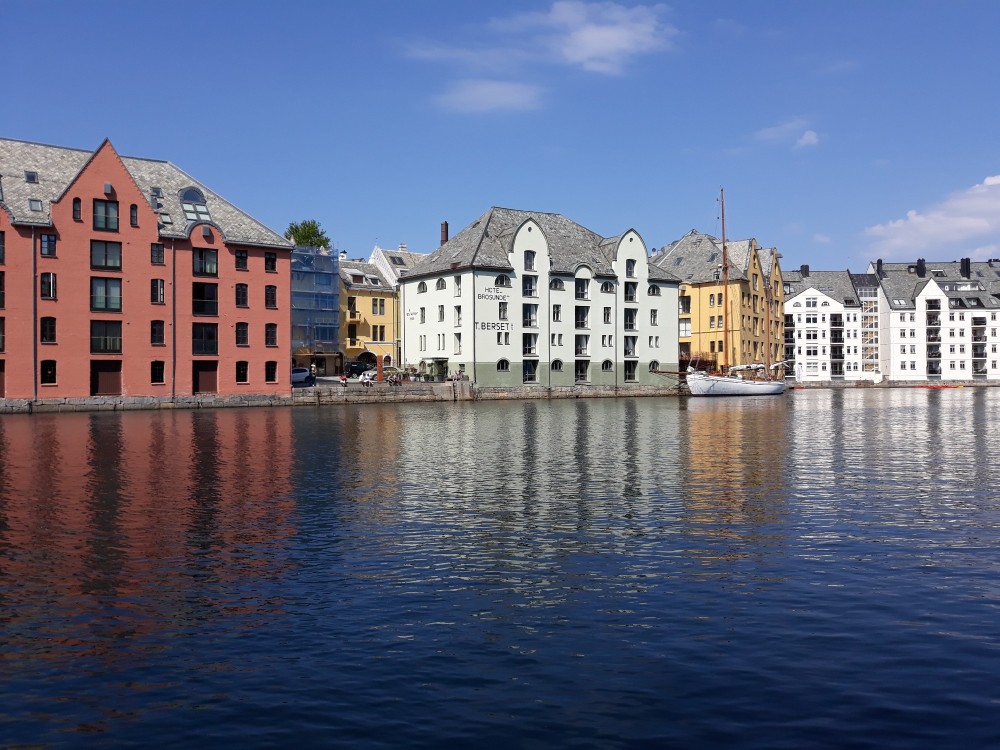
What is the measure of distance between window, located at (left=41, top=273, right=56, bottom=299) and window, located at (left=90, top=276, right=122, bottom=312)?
10.0 feet

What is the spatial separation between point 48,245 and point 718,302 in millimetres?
93762

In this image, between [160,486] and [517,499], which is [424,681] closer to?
[517,499]

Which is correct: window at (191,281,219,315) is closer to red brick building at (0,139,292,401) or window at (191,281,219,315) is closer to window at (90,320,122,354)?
red brick building at (0,139,292,401)

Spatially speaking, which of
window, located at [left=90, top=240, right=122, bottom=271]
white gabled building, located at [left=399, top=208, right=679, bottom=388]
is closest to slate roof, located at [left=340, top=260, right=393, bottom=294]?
white gabled building, located at [left=399, top=208, right=679, bottom=388]

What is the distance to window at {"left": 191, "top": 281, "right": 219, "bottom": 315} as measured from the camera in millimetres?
83688

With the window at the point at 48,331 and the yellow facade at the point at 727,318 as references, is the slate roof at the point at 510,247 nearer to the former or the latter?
the yellow facade at the point at 727,318

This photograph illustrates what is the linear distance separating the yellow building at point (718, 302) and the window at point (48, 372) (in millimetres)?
83987

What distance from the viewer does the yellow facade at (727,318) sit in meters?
135

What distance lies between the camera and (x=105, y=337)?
78.3m

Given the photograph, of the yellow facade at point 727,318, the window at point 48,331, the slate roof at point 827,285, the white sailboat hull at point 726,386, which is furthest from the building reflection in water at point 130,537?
the slate roof at point 827,285

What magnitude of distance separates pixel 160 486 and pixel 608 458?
694 inches

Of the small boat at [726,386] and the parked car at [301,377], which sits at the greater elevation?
the parked car at [301,377]

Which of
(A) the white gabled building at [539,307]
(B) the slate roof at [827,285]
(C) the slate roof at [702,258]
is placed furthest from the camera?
(B) the slate roof at [827,285]

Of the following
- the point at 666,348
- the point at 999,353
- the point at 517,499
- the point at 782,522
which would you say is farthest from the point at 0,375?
the point at 999,353
